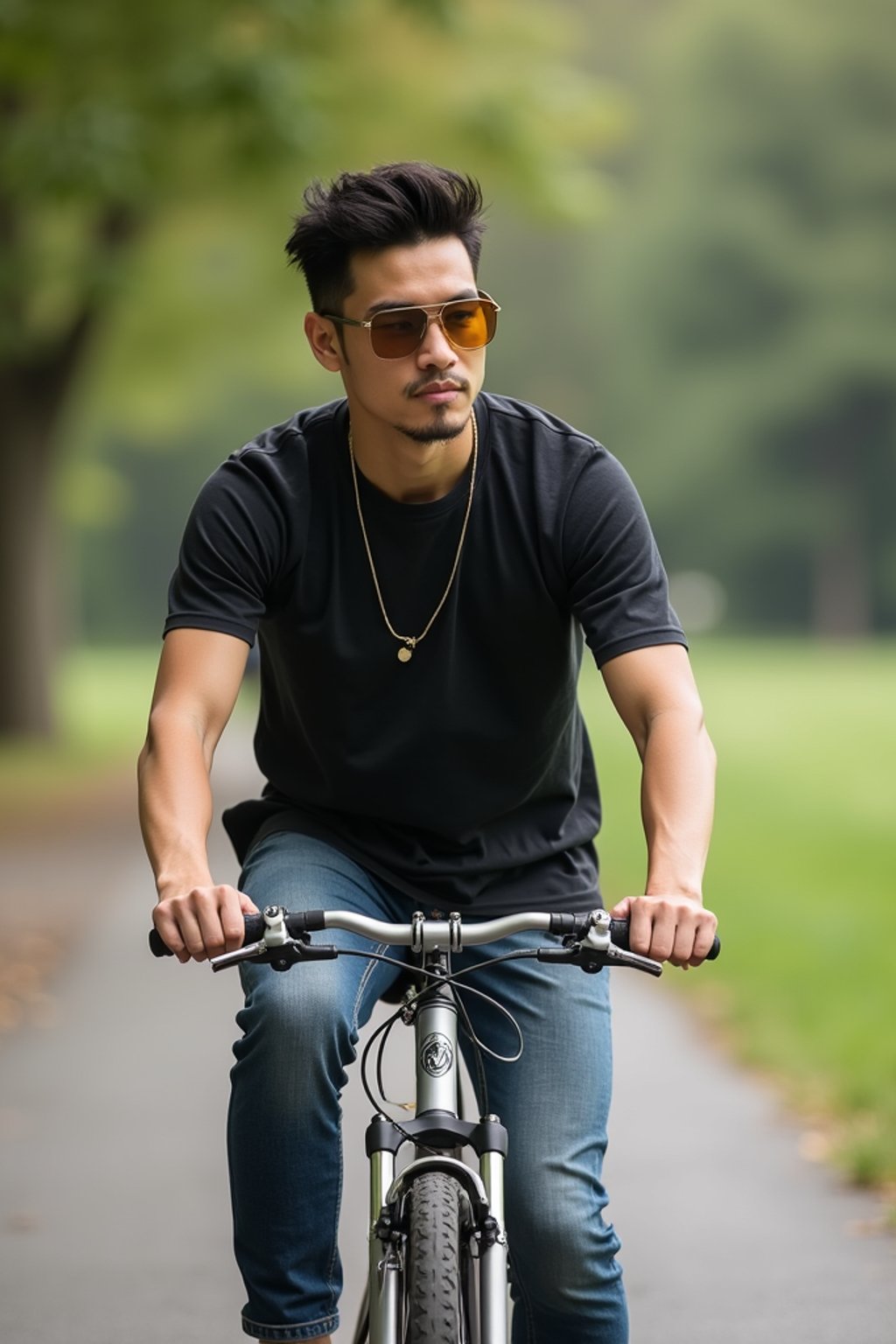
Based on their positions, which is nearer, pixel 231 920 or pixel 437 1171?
pixel 231 920

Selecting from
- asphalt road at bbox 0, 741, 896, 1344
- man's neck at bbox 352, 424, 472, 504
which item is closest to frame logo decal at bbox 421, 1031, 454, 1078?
man's neck at bbox 352, 424, 472, 504

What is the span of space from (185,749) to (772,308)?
53864 millimetres

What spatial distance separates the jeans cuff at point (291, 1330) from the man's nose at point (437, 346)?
1525 millimetres

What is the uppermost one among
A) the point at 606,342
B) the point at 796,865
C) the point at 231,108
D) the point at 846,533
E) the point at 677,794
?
the point at 606,342

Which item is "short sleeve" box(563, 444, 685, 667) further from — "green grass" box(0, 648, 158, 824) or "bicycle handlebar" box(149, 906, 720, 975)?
"green grass" box(0, 648, 158, 824)

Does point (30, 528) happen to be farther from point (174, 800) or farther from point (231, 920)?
point (231, 920)

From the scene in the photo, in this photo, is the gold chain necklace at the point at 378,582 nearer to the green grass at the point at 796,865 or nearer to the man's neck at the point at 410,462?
the man's neck at the point at 410,462

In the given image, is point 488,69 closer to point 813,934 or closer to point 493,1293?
point 813,934

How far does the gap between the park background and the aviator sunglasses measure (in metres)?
3.40

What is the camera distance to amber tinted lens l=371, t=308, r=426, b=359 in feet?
11.3

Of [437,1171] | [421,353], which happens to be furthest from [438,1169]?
[421,353]

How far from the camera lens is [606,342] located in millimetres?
62156

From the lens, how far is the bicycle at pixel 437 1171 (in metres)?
2.91

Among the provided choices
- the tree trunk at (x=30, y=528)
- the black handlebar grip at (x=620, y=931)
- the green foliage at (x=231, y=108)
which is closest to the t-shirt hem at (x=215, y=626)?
the black handlebar grip at (x=620, y=931)
